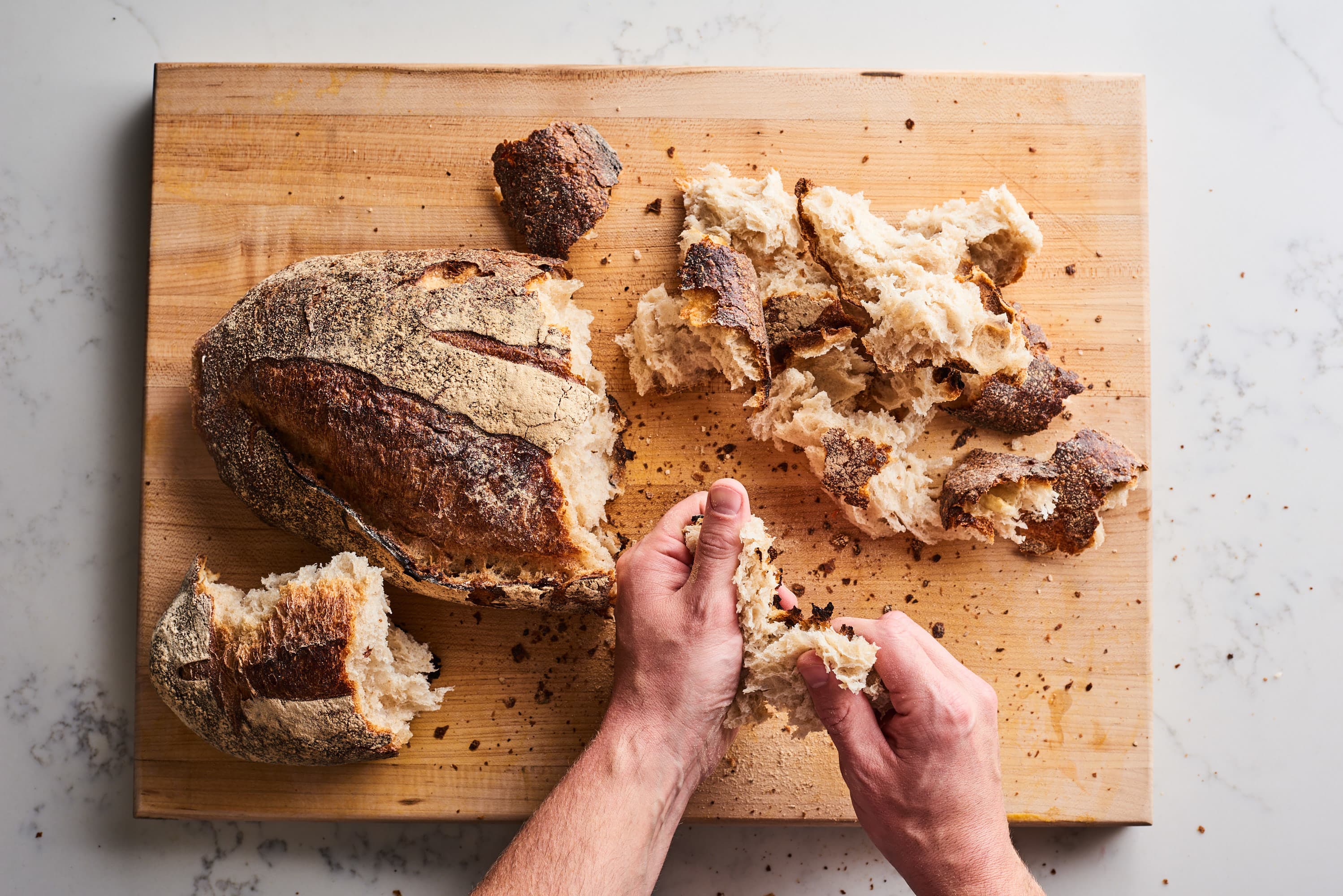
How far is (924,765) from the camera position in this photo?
1904 mm

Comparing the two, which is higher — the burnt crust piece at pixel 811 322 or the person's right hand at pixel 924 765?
the burnt crust piece at pixel 811 322

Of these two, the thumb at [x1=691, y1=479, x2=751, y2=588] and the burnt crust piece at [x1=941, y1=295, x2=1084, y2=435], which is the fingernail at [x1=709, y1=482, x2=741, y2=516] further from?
the burnt crust piece at [x1=941, y1=295, x2=1084, y2=435]

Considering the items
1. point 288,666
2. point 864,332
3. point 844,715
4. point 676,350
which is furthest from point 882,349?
point 288,666

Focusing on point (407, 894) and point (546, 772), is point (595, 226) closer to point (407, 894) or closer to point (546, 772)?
point (546, 772)

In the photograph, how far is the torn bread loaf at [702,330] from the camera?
6.47 ft

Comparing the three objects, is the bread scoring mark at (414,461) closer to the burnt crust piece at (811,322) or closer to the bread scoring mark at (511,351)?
the bread scoring mark at (511,351)

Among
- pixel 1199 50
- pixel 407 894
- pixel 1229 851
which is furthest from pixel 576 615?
pixel 1199 50

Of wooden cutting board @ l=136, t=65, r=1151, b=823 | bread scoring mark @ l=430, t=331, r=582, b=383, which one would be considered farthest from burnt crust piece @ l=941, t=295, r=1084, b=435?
bread scoring mark @ l=430, t=331, r=582, b=383

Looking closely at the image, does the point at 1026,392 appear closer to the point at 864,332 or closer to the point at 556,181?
the point at 864,332

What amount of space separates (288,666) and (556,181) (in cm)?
135

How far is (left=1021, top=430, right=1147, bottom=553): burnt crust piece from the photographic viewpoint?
206cm

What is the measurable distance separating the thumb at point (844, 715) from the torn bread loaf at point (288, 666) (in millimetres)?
1017

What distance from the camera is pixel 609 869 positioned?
194cm

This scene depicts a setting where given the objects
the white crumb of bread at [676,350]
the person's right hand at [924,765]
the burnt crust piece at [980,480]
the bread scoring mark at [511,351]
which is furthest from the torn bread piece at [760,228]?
the person's right hand at [924,765]
